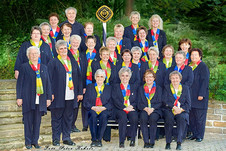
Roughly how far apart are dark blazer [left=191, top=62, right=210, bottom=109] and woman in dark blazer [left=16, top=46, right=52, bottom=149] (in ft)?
11.1

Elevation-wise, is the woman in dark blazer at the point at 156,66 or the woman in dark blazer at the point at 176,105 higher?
the woman in dark blazer at the point at 156,66

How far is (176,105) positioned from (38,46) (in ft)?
10.3

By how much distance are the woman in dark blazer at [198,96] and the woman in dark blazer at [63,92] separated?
2722 mm

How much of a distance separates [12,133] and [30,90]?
1211 mm

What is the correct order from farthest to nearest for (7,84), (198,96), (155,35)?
(155,35), (7,84), (198,96)

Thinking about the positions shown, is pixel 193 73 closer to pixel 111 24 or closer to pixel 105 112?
pixel 105 112

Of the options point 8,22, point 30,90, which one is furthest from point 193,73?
point 8,22

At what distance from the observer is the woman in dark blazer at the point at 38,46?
9.00 meters

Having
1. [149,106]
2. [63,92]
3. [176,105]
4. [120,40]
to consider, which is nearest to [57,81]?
[63,92]

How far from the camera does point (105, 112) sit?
921 cm

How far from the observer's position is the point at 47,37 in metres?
9.77

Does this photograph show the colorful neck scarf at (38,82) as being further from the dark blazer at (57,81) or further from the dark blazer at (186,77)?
the dark blazer at (186,77)

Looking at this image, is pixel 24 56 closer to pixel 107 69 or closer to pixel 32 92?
pixel 32 92

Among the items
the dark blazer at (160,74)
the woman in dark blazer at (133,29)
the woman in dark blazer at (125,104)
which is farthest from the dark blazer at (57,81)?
the woman in dark blazer at (133,29)
